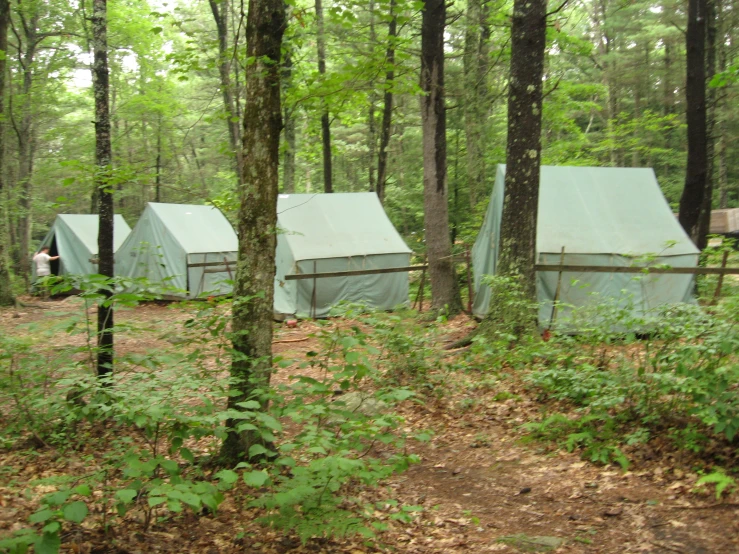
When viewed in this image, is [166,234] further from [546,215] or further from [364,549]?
[364,549]

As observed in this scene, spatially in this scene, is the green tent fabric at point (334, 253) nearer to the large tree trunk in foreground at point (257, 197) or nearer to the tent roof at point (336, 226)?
the tent roof at point (336, 226)

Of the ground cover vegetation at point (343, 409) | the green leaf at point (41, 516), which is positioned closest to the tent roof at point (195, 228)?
the ground cover vegetation at point (343, 409)

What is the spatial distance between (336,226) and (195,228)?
5095 mm

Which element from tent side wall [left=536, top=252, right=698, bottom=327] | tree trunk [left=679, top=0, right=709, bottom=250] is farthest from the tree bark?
tree trunk [left=679, top=0, right=709, bottom=250]

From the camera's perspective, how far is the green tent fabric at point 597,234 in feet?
31.7

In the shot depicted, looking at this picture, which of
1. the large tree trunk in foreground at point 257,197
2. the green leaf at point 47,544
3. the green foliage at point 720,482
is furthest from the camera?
the large tree trunk in foreground at point 257,197

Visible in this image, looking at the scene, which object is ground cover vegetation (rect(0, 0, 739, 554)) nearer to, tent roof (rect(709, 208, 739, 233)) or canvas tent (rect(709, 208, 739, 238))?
canvas tent (rect(709, 208, 739, 238))

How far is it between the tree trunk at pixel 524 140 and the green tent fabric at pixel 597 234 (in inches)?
94.0

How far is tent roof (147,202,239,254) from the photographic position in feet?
52.1

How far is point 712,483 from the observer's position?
4039mm

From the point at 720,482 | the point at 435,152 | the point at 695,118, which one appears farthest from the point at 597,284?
the point at 720,482

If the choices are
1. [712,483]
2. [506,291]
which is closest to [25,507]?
[712,483]

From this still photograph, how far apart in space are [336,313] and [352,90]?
2.10 meters

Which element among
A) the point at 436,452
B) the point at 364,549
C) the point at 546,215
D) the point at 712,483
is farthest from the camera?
the point at 546,215
